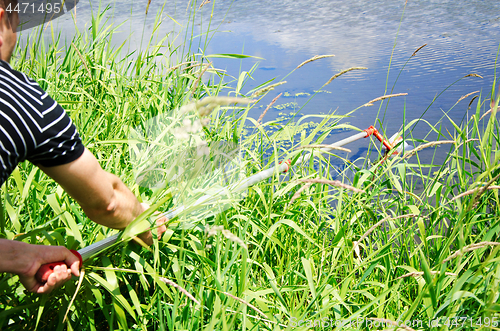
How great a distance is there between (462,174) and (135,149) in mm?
1368

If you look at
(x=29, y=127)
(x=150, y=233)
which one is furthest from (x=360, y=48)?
(x=29, y=127)

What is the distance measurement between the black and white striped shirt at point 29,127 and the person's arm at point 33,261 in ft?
0.57

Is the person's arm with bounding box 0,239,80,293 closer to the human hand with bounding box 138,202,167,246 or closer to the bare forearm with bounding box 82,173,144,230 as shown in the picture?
the bare forearm with bounding box 82,173,144,230

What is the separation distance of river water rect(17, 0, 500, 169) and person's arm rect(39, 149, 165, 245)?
145 centimetres

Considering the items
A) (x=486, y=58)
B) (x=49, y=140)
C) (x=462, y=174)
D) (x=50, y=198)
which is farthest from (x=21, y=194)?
(x=486, y=58)

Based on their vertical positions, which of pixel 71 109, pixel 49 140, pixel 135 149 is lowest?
pixel 135 149

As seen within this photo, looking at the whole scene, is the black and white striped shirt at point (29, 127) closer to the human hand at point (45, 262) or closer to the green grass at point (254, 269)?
the human hand at point (45, 262)

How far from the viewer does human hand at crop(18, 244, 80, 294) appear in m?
0.86

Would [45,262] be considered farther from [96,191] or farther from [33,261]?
[96,191]

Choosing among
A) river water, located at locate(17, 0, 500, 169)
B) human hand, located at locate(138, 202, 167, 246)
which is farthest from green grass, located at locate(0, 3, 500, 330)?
river water, located at locate(17, 0, 500, 169)

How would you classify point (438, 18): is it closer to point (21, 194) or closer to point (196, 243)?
point (196, 243)

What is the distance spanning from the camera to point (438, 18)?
4.70 m

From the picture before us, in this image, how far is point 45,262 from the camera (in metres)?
0.88

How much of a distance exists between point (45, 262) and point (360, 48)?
12.8ft
